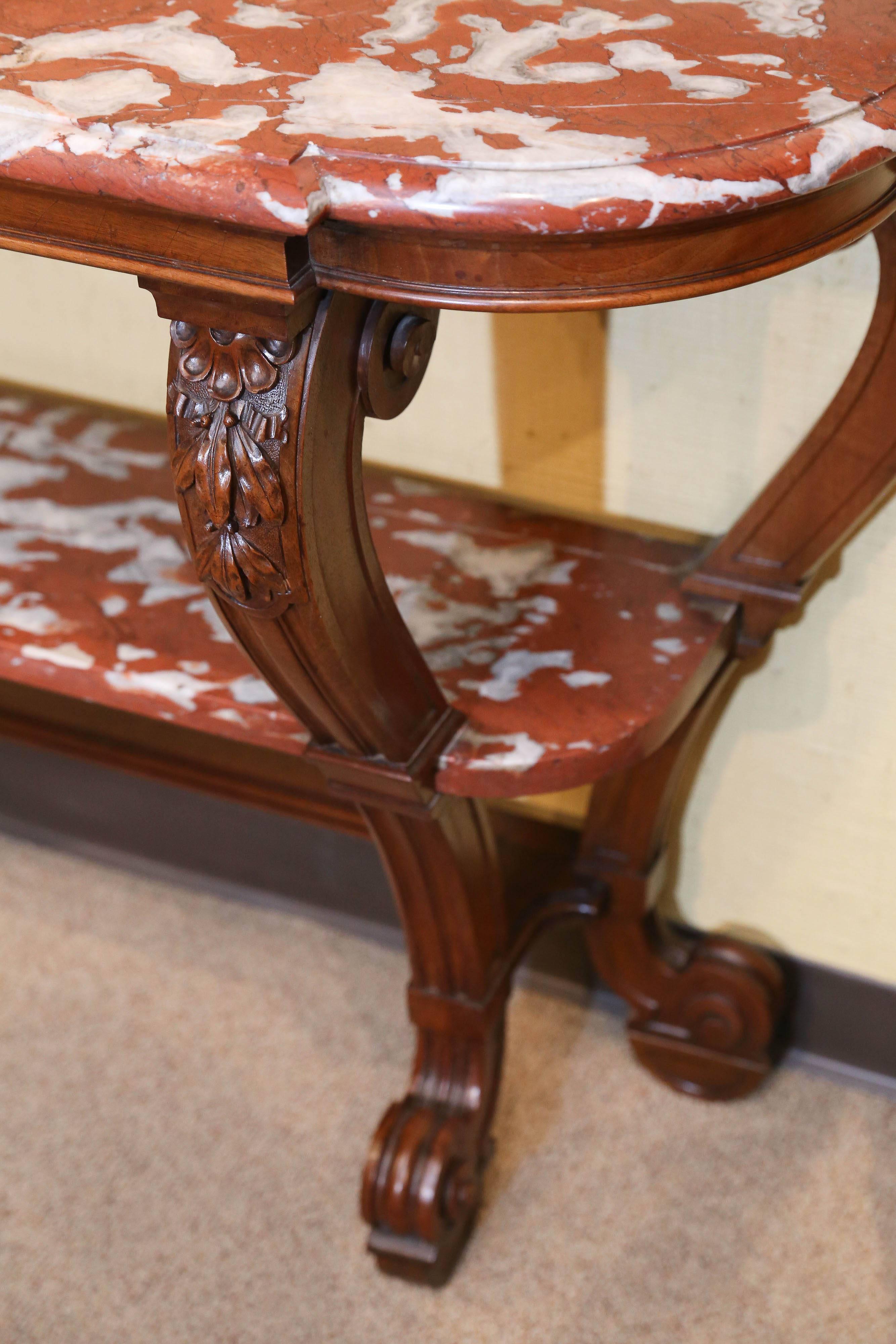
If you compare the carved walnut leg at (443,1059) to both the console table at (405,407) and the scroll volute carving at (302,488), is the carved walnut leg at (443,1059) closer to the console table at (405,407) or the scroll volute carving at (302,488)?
the console table at (405,407)

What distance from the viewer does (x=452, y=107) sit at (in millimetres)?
541

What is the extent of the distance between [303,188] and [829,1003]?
1.02m

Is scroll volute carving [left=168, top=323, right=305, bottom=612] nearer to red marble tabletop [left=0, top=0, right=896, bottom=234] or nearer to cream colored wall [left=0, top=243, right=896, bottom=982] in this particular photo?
red marble tabletop [left=0, top=0, right=896, bottom=234]

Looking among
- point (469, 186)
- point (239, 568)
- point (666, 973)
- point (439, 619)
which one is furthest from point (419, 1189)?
point (469, 186)

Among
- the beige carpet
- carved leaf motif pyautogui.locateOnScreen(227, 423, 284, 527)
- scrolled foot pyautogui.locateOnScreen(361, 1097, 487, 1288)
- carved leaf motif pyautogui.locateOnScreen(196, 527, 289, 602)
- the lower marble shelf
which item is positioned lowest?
the beige carpet

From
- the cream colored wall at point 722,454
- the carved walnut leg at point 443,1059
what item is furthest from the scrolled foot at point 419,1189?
the cream colored wall at point 722,454

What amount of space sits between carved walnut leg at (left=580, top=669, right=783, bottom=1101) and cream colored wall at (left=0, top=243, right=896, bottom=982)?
0.06 m

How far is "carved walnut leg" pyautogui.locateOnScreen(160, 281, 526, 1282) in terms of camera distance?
589 millimetres

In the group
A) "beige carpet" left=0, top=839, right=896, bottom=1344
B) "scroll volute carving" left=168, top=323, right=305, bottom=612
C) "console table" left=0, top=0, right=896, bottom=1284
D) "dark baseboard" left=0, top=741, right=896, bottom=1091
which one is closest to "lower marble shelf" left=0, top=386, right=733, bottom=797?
"console table" left=0, top=0, right=896, bottom=1284

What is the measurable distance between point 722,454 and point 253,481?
50 centimetres

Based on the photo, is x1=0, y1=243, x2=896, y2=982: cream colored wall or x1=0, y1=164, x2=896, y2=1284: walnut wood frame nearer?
x1=0, y1=164, x2=896, y2=1284: walnut wood frame

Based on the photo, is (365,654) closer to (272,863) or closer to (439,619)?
(439,619)

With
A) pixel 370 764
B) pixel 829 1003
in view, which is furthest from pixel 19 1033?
pixel 829 1003

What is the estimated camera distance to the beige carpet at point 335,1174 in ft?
3.54
